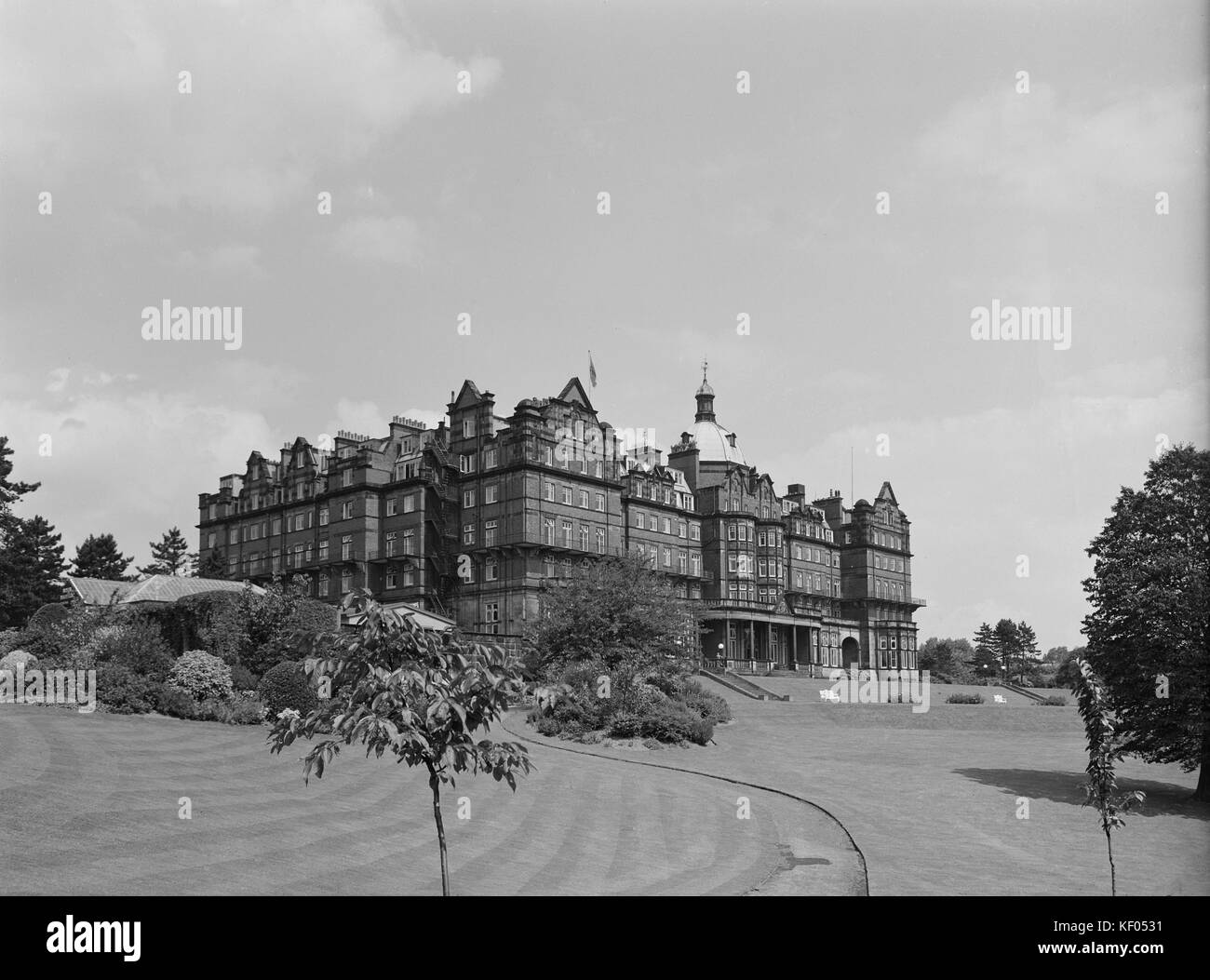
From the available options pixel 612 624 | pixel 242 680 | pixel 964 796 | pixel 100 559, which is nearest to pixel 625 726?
pixel 612 624

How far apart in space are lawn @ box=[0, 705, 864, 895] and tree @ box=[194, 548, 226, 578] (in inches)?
2245

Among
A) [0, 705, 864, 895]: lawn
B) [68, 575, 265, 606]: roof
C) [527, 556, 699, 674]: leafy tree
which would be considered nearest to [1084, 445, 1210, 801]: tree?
[0, 705, 864, 895]: lawn

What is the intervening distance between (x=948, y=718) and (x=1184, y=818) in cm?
2909

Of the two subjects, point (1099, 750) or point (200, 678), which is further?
point (200, 678)

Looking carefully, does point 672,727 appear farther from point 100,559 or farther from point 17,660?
point 100,559

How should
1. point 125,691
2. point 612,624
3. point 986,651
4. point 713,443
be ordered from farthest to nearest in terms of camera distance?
point 986,651, point 713,443, point 612,624, point 125,691

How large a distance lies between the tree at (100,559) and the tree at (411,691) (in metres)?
89.5

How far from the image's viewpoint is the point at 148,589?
2355 inches

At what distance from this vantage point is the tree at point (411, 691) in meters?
11.5

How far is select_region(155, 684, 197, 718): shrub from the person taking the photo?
1411 inches

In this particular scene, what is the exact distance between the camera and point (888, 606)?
111688mm

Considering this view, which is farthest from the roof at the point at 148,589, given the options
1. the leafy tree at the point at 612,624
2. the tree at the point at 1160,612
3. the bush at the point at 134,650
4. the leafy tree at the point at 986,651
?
the leafy tree at the point at 986,651

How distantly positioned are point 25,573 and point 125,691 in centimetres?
4327

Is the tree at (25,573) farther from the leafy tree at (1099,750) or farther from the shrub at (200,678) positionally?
the leafy tree at (1099,750)
